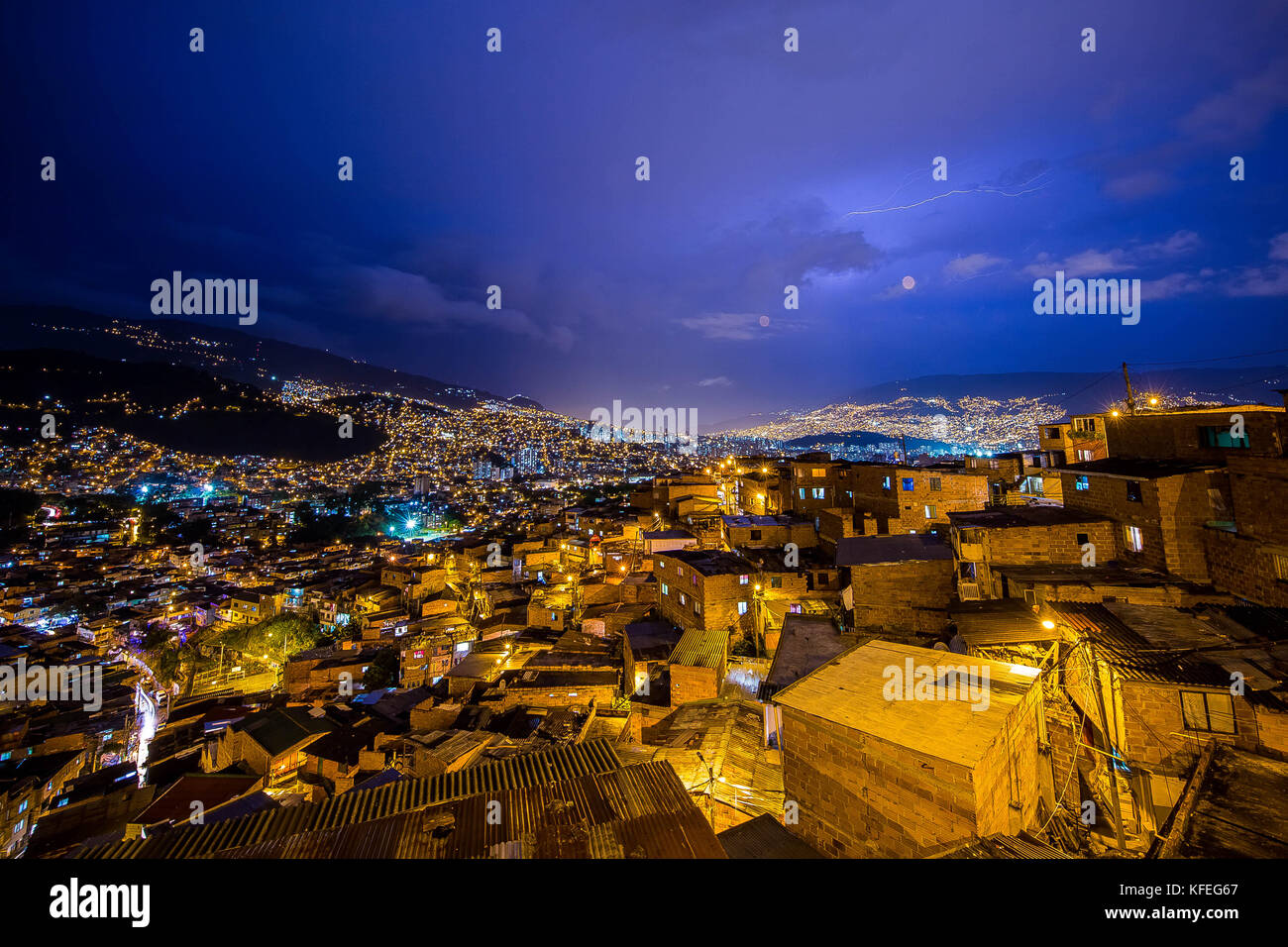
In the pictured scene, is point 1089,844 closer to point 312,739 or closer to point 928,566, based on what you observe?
point 928,566

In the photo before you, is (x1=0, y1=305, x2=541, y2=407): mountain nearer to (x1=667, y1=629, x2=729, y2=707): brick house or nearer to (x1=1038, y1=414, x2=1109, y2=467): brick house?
(x1=667, y1=629, x2=729, y2=707): brick house

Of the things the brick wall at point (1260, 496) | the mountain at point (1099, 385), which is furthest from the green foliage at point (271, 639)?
the mountain at point (1099, 385)

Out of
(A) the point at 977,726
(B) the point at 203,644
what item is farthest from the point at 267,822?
(B) the point at 203,644

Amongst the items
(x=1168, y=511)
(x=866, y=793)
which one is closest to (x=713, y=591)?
(x=866, y=793)

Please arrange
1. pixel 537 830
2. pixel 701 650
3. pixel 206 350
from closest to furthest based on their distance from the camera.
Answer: pixel 537 830, pixel 701 650, pixel 206 350

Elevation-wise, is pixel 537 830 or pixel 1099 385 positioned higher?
pixel 1099 385

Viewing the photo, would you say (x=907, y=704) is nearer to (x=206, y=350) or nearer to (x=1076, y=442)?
(x=1076, y=442)

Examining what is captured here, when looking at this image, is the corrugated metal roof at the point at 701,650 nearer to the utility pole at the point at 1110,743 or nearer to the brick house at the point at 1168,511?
the utility pole at the point at 1110,743
